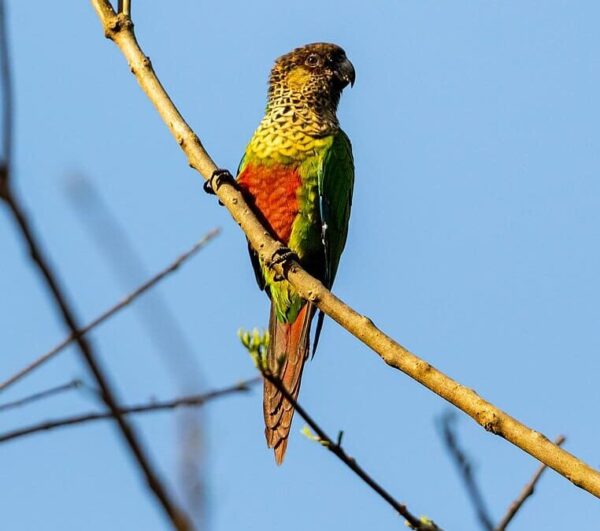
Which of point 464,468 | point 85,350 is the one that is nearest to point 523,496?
point 464,468

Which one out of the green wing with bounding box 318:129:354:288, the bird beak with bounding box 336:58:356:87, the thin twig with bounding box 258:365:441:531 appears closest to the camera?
the thin twig with bounding box 258:365:441:531

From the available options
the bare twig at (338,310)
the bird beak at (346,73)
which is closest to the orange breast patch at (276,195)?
the bare twig at (338,310)

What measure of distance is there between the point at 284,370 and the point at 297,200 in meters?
1.11

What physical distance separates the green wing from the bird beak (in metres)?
0.84

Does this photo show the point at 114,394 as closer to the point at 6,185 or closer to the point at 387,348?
the point at 6,185

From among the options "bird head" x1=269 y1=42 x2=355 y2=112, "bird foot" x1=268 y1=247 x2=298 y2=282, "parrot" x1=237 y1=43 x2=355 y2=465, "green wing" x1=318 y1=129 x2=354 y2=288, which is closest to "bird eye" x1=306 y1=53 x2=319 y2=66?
"bird head" x1=269 y1=42 x2=355 y2=112

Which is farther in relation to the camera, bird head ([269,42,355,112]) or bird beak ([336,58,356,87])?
bird beak ([336,58,356,87])

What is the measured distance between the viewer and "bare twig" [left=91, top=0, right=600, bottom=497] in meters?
2.78

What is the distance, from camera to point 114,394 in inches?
45.4

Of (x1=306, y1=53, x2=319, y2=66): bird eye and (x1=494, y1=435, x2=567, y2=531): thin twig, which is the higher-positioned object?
(x1=306, y1=53, x2=319, y2=66): bird eye

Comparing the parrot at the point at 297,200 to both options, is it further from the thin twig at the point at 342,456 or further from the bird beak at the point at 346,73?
the thin twig at the point at 342,456

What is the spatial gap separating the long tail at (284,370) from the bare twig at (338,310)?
0.94 meters

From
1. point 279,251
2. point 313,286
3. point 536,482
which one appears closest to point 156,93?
point 279,251

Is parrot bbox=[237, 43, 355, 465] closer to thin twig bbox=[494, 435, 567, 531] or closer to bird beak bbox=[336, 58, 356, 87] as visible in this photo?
bird beak bbox=[336, 58, 356, 87]
